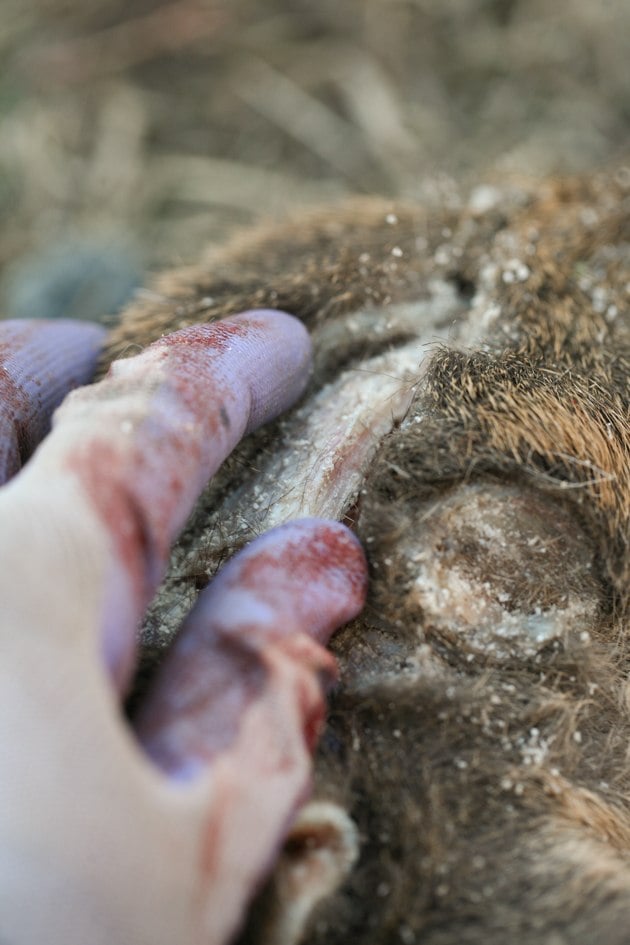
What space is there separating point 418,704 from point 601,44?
8.82ft

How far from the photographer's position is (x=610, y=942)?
3.09 feet

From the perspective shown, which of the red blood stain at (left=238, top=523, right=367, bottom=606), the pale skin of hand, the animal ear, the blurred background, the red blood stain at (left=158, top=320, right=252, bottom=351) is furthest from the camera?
the blurred background

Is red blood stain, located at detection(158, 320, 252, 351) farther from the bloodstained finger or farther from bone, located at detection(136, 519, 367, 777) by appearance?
bone, located at detection(136, 519, 367, 777)

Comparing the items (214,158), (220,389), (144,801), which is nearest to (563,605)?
(220,389)

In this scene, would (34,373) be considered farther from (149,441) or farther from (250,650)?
(250,650)

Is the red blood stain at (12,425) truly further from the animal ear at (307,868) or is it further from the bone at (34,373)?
the animal ear at (307,868)

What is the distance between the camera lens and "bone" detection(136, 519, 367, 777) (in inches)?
34.4

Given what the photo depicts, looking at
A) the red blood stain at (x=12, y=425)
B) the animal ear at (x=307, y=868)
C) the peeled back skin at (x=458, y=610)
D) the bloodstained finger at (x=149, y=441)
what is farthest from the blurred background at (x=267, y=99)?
the animal ear at (x=307, y=868)

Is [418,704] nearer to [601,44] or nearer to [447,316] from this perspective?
[447,316]

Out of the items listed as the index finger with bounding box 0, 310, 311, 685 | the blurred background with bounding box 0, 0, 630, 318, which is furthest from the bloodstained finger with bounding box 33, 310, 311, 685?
the blurred background with bounding box 0, 0, 630, 318

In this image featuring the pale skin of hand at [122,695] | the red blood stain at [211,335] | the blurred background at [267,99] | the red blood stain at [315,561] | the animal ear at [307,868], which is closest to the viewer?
the pale skin of hand at [122,695]

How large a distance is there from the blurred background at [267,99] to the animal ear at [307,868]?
2254 millimetres

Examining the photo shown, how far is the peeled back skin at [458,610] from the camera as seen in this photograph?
38.4 inches

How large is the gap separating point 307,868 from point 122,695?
0.25m
